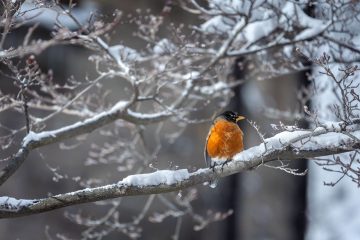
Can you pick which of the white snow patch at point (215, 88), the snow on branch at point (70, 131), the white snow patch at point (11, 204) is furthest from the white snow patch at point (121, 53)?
the white snow patch at point (11, 204)

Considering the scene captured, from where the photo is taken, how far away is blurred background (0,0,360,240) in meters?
11.4

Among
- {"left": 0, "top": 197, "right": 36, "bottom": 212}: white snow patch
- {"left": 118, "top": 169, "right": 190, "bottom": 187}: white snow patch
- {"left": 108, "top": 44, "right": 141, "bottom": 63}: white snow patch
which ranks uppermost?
{"left": 108, "top": 44, "right": 141, "bottom": 63}: white snow patch

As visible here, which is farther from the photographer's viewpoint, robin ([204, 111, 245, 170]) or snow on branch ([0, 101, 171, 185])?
robin ([204, 111, 245, 170])

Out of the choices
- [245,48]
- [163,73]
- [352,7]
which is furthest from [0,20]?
[352,7]

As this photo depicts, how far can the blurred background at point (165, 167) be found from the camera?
11438mm

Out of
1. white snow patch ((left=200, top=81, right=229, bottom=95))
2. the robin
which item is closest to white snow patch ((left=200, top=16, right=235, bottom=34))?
white snow patch ((left=200, top=81, right=229, bottom=95))

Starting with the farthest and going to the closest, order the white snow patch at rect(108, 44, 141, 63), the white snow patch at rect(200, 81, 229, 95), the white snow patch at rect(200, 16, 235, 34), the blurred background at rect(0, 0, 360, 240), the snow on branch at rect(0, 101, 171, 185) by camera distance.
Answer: the blurred background at rect(0, 0, 360, 240)
the white snow patch at rect(200, 81, 229, 95)
the white snow patch at rect(200, 16, 235, 34)
the white snow patch at rect(108, 44, 141, 63)
the snow on branch at rect(0, 101, 171, 185)

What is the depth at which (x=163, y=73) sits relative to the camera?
7074 mm

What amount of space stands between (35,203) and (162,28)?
25.7 ft

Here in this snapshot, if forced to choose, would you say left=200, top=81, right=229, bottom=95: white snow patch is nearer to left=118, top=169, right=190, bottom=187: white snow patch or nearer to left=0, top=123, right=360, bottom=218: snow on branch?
left=0, top=123, right=360, bottom=218: snow on branch

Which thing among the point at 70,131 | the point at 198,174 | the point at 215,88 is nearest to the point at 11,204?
the point at 70,131

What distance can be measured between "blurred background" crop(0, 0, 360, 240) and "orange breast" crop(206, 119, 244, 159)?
3.60 metres

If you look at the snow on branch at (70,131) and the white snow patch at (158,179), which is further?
the snow on branch at (70,131)

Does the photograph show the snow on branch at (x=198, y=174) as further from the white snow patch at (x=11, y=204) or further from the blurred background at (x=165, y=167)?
the blurred background at (x=165, y=167)
